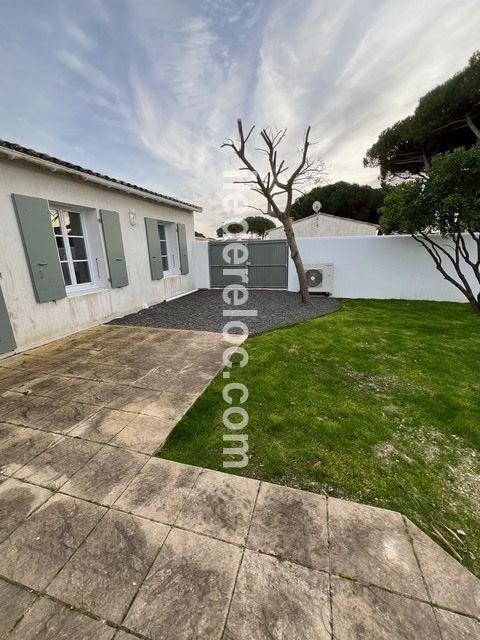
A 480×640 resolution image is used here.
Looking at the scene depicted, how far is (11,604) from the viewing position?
3.93 ft

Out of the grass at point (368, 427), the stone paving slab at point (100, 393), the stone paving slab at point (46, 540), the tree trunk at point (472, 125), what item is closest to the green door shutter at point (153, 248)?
the grass at point (368, 427)

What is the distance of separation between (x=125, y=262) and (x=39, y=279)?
216 centimetres

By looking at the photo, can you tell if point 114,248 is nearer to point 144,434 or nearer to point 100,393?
point 100,393

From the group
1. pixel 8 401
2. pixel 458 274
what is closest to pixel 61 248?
pixel 8 401

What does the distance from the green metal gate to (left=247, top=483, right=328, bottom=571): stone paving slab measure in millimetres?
8058

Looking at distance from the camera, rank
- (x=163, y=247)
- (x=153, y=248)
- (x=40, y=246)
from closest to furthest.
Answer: (x=40, y=246)
(x=153, y=248)
(x=163, y=247)

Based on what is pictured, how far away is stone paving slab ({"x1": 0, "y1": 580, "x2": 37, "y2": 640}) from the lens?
1.12 meters

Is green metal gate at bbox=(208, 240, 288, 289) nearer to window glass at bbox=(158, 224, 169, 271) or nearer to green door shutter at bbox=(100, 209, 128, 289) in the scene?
window glass at bbox=(158, 224, 169, 271)

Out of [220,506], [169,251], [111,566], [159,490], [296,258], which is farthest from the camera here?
[169,251]

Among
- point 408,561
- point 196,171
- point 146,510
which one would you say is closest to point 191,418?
point 146,510

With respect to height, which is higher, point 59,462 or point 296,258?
point 296,258

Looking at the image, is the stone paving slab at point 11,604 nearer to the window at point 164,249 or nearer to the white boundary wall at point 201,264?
the window at point 164,249

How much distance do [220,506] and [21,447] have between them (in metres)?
1.79

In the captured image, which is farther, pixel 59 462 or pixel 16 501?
pixel 59 462
